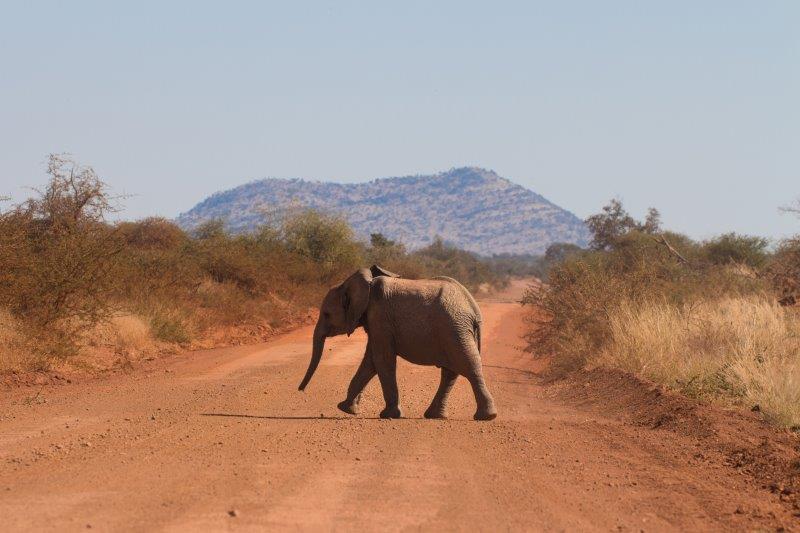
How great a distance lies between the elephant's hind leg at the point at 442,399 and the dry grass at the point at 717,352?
342 centimetres

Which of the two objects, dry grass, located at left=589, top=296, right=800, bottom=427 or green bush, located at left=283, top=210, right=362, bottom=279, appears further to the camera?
green bush, located at left=283, top=210, right=362, bottom=279

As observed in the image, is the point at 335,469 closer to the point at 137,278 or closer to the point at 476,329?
the point at 476,329

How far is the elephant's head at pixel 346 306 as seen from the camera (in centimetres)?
1262

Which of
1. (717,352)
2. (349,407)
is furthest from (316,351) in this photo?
(717,352)

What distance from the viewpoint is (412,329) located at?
40.8 feet

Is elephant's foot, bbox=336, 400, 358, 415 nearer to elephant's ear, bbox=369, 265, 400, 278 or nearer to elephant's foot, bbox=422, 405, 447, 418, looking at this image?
elephant's foot, bbox=422, 405, 447, 418

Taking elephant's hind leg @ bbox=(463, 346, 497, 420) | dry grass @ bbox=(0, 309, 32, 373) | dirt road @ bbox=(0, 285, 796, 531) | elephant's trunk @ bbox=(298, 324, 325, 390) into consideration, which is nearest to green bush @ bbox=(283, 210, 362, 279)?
dry grass @ bbox=(0, 309, 32, 373)

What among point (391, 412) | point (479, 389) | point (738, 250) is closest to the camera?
point (479, 389)

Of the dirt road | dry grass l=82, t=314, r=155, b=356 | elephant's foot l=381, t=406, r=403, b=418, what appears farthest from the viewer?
dry grass l=82, t=314, r=155, b=356

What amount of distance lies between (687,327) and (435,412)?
20.6ft

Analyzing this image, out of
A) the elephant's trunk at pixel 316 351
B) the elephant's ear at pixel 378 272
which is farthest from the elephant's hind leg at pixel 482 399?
the elephant's trunk at pixel 316 351

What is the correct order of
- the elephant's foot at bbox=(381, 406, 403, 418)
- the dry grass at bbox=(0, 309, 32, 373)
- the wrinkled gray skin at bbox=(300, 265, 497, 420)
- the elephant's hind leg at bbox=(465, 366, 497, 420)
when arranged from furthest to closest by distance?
the dry grass at bbox=(0, 309, 32, 373)
the elephant's foot at bbox=(381, 406, 403, 418)
the wrinkled gray skin at bbox=(300, 265, 497, 420)
the elephant's hind leg at bbox=(465, 366, 497, 420)

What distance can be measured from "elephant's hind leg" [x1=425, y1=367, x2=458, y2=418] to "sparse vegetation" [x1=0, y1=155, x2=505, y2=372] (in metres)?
2.66

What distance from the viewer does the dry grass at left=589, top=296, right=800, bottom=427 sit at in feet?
41.0
